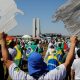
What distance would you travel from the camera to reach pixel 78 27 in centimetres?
296

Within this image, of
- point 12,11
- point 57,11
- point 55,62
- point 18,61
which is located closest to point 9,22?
point 12,11

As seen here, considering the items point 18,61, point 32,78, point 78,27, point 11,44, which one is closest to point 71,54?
point 32,78

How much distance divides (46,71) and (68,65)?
0.23m

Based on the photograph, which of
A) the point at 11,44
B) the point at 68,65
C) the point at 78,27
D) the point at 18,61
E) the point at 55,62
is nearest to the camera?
the point at 78,27

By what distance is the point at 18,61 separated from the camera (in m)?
13.5

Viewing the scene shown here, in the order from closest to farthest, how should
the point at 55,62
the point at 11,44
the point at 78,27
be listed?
the point at 78,27, the point at 55,62, the point at 11,44

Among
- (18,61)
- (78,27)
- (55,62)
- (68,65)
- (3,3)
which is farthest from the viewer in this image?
(18,61)

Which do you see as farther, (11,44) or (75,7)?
(11,44)

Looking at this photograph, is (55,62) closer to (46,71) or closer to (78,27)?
(46,71)

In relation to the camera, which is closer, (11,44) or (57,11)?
(57,11)

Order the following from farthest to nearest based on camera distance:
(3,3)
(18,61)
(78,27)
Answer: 1. (18,61)
2. (3,3)
3. (78,27)

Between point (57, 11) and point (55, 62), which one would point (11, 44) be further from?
point (57, 11)

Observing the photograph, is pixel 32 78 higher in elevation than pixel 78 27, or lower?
lower

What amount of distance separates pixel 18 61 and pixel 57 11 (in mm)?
10446
